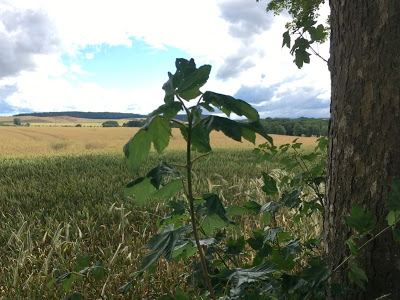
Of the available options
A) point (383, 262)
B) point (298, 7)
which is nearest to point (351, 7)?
point (383, 262)

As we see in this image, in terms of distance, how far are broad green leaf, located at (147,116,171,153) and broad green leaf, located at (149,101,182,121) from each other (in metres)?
0.02

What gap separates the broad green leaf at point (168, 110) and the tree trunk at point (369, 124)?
765mm

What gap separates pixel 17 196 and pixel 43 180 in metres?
0.95

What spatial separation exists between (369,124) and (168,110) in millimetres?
792

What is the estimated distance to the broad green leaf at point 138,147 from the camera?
0.73 meters

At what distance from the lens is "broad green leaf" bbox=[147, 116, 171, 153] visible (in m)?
0.73

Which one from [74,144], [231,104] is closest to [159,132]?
[231,104]

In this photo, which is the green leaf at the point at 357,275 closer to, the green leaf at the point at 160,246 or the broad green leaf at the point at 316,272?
the broad green leaf at the point at 316,272

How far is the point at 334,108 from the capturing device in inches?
50.8

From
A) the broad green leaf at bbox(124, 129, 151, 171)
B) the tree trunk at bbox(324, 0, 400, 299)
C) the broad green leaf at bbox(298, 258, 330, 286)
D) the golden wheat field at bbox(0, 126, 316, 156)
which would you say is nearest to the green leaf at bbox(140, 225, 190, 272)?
the broad green leaf at bbox(124, 129, 151, 171)

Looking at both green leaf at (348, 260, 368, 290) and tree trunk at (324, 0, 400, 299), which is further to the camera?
tree trunk at (324, 0, 400, 299)

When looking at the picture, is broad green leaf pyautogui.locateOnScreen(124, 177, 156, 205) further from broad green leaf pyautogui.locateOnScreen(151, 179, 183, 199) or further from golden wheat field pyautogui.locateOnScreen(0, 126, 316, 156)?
golden wheat field pyautogui.locateOnScreen(0, 126, 316, 156)

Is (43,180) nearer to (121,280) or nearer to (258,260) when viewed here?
(121,280)

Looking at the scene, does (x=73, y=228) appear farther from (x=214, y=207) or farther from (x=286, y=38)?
(x=214, y=207)
